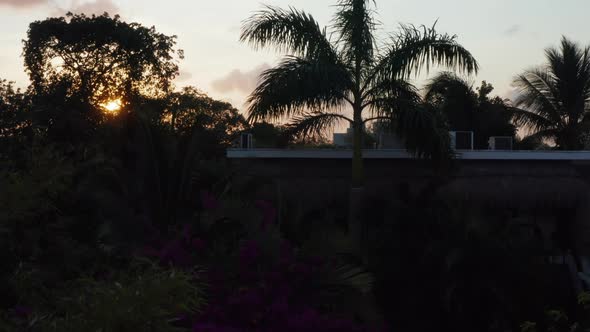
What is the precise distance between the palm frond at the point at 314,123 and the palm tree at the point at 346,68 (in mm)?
22

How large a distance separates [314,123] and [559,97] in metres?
12.7

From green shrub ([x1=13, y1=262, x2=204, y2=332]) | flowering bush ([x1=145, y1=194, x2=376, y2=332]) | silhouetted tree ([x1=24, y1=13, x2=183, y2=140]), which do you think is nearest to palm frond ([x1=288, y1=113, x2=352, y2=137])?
flowering bush ([x1=145, y1=194, x2=376, y2=332])

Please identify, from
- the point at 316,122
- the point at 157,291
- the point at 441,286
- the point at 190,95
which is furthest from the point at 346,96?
the point at 190,95

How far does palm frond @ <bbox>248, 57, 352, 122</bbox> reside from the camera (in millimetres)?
15172

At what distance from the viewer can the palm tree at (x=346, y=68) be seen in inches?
605

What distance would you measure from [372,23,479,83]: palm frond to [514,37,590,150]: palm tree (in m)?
11.3

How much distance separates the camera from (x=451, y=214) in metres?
14.5

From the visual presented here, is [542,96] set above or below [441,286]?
above

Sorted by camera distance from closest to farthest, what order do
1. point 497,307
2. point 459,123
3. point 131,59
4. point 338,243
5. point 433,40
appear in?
point 338,243
point 497,307
point 433,40
point 459,123
point 131,59

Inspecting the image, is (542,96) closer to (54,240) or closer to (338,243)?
(338,243)

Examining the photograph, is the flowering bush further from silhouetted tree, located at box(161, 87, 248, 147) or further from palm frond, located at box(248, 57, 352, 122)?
silhouetted tree, located at box(161, 87, 248, 147)

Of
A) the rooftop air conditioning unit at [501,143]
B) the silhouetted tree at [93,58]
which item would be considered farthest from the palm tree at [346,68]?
the silhouetted tree at [93,58]

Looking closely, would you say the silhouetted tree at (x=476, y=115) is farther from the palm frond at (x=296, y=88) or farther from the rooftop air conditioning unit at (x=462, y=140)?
the palm frond at (x=296, y=88)

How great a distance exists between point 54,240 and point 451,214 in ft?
24.9
